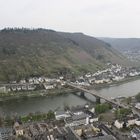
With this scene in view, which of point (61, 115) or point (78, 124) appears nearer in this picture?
point (78, 124)

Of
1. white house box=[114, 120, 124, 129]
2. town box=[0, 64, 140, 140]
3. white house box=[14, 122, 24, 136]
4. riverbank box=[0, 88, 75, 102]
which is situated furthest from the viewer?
riverbank box=[0, 88, 75, 102]

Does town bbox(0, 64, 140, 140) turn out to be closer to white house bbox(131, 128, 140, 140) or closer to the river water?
white house bbox(131, 128, 140, 140)

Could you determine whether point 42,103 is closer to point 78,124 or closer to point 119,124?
point 78,124

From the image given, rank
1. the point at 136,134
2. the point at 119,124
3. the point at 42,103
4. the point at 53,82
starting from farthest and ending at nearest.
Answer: the point at 53,82 < the point at 42,103 < the point at 119,124 < the point at 136,134

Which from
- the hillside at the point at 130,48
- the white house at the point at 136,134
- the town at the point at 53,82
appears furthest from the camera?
the hillside at the point at 130,48

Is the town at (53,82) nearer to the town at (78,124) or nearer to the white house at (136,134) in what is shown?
the town at (78,124)

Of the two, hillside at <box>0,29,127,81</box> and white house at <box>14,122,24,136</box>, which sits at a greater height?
A: hillside at <box>0,29,127,81</box>

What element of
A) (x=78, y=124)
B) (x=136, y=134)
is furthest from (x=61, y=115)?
(x=136, y=134)

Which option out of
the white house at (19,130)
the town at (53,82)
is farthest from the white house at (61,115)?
the town at (53,82)

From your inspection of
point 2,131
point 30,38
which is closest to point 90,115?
point 2,131

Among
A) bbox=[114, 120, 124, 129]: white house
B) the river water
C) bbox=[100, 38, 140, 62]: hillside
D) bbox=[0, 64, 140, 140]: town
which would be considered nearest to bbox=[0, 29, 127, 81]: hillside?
the river water
